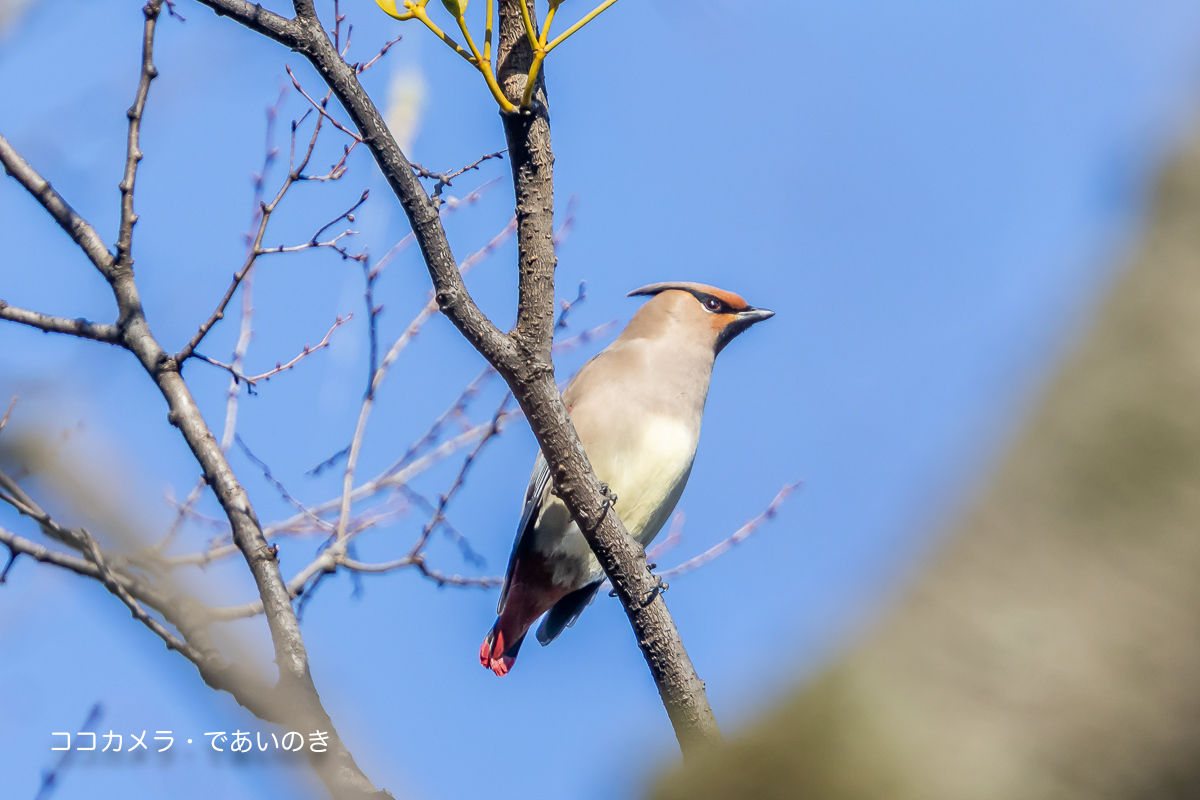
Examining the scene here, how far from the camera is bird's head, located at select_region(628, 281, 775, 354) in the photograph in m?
4.88

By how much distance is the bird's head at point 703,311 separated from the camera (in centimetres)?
488

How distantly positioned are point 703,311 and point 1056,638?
4.20 metres

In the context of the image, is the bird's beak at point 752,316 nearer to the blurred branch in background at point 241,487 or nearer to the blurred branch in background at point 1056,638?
the blurred branch in background at point 241,487

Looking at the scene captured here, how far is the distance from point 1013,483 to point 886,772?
0.24 m

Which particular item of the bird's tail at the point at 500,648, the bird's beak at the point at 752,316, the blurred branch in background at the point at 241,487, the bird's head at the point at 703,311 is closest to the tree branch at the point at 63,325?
the blurred branch in background at the point at 241,487

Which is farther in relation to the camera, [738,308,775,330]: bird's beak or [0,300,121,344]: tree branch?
[738,308,775,330]: bird's beak

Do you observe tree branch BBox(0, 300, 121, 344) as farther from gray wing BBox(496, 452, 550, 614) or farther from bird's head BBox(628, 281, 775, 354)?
bird's head BBox(628, 281, 775, 354)

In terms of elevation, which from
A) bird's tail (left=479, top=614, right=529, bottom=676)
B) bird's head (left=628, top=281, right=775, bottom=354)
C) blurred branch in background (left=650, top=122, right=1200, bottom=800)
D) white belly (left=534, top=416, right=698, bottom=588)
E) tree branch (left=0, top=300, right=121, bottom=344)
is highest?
bird's head (left=628, top=281, right=775, bottom=354)

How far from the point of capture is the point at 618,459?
426 centimetres

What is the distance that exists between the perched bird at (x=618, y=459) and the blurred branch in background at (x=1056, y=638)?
319cm

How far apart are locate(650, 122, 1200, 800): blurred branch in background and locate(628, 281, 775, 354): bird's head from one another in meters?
4.00

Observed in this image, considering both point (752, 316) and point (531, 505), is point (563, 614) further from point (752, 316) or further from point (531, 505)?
point (752, 316)

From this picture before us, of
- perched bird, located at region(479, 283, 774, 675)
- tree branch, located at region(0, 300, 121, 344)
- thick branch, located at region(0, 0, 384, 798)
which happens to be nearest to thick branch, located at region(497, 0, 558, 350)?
thick branch, located at region(0, 0, 384, 798)

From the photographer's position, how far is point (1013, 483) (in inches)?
33.1
